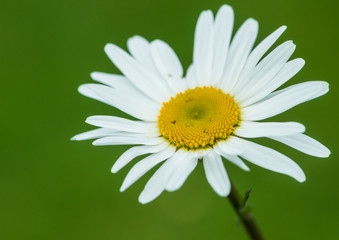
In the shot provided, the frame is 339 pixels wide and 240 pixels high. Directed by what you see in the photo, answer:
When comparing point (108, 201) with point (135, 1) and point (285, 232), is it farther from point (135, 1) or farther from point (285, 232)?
point (135, 1)

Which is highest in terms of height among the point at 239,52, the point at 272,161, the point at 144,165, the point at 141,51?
the point at 141,51

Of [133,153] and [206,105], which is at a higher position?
[206,105]

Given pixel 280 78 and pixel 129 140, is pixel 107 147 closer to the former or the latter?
pixel 129 140

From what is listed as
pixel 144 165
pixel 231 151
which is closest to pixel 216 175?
pixel 231 151

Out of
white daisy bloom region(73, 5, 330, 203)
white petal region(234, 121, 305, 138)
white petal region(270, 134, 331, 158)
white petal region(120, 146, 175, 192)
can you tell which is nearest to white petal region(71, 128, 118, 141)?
white daisy bloom region(73, 5, 330, 203)

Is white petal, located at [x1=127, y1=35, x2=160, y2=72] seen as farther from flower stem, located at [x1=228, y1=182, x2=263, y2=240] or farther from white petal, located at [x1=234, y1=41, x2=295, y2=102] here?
flower stem, located at [x1=228, y1=182, x2=263, y2=240]

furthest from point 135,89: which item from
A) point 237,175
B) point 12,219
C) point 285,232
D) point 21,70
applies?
point 21,70

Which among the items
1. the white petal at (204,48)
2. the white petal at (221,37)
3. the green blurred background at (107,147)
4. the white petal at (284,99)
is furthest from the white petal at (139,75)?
the green blurred background at (107,147)
